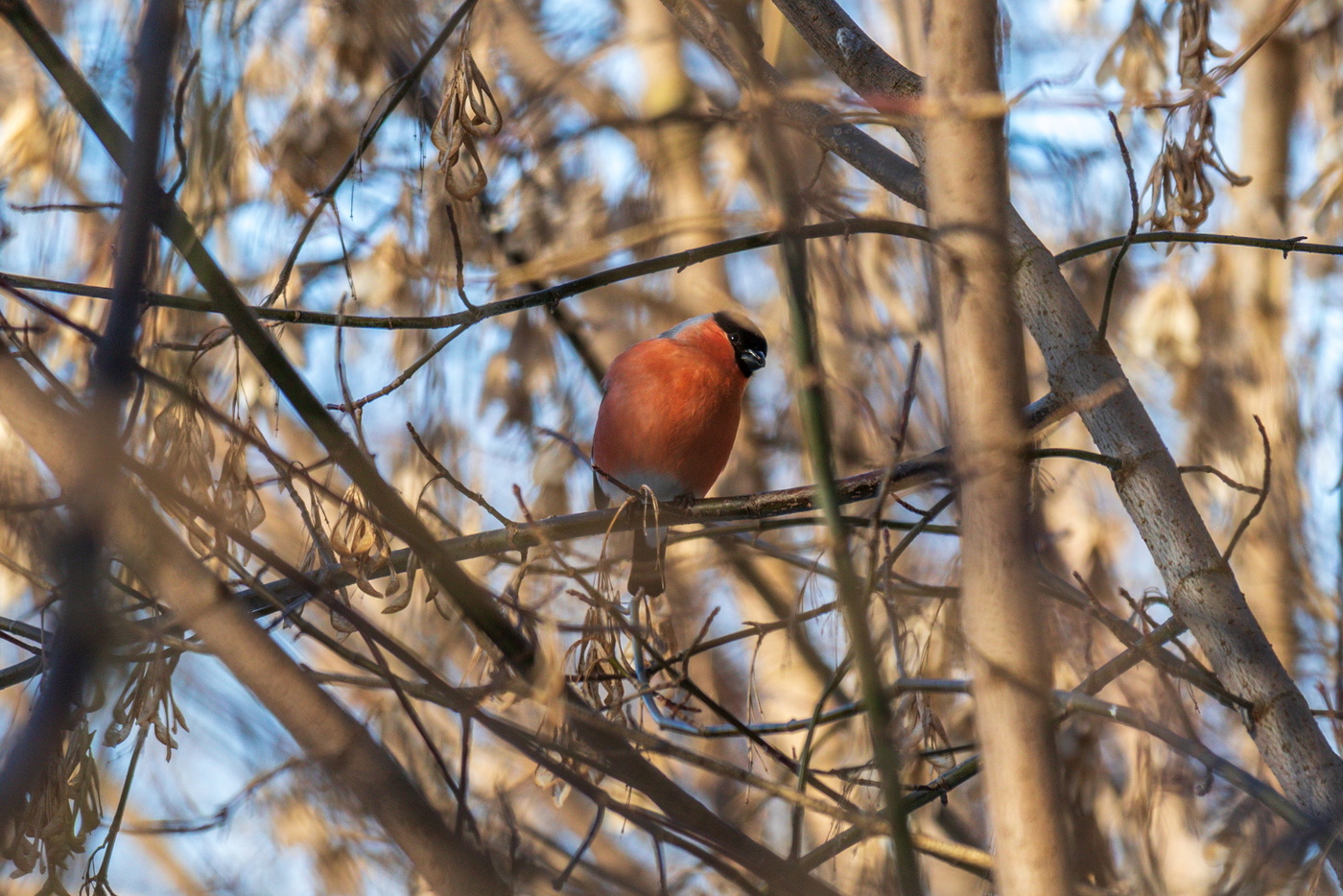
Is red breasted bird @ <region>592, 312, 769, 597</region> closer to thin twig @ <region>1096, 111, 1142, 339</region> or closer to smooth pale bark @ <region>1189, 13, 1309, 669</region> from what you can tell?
smooth pale bark @ <region>1189, 13, 1309, 669</region>

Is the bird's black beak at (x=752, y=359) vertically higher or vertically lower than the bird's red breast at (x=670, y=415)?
higher

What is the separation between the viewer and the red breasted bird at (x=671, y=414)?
3543 mm

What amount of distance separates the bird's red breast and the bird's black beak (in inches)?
3.1

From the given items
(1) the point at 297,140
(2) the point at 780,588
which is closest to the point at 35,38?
(1) the point at 297,140

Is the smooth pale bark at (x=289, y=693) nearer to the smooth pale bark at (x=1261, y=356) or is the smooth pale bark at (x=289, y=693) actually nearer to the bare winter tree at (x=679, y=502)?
the bare winter tree at (x=679, y=502)

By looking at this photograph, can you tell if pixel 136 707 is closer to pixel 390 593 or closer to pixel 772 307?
pixel 390 593

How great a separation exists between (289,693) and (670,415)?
2.54 meters

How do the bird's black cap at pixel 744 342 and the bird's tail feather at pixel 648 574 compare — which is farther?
the bird's black cap at pixel 744 342

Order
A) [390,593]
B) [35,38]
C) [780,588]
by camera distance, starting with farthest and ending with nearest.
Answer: [780,588] < [390,593] < [35,38]

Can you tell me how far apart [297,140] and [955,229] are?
266 centimetres

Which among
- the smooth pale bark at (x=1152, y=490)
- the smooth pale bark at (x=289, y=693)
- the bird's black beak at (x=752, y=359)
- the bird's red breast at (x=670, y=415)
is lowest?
the smooth pale bark at (x=289, y=693)

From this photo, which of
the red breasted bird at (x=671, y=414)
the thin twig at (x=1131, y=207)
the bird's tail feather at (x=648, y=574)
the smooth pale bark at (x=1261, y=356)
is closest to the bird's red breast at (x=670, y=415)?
the red breasted bird at (x=671, y=414)

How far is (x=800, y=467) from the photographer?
194 inches

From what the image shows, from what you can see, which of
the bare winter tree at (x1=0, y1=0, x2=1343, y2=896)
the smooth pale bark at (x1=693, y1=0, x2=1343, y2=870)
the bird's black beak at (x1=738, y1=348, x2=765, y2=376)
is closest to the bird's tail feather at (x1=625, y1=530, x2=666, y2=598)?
the bare winter tree at (x1=0, y1=0, x2=1343, y2=896)
